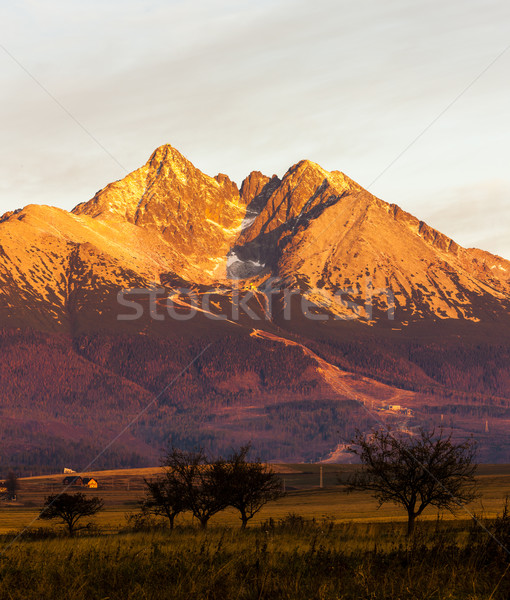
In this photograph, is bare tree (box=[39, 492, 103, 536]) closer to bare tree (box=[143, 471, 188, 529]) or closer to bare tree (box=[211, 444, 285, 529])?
bare tree (box=[143, 471, 188, 529])

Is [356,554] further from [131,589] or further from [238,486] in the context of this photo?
[238,486]

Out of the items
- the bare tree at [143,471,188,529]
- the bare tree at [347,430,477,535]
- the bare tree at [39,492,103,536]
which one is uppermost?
the bare tree at [347,430,477,535]

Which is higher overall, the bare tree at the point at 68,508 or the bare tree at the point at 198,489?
the bare tree at the point at 198,489

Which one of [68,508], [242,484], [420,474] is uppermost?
[420,474]

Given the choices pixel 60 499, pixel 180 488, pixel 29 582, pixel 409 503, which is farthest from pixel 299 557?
pixel 60 499

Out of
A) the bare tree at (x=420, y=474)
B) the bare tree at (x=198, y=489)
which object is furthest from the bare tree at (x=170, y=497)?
the bare tree at (x=420, y=474)

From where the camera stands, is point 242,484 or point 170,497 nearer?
point 242,484

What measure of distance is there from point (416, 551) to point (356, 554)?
1876mm

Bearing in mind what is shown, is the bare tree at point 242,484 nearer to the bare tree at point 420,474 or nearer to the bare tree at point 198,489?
the bare tree at point 198,489

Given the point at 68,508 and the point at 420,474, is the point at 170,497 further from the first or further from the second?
the point at 420,474

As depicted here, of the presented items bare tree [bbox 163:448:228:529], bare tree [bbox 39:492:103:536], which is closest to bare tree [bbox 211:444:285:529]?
bare tree [bbox 163:448:228:529]

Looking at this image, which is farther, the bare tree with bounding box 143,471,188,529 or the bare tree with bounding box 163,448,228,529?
the bare tree with bounding box 143,471,188,529

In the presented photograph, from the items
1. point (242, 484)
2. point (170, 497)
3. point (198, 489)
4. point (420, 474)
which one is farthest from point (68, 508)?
point (420, 474)

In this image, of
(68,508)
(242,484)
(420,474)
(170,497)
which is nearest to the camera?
(420,474)
